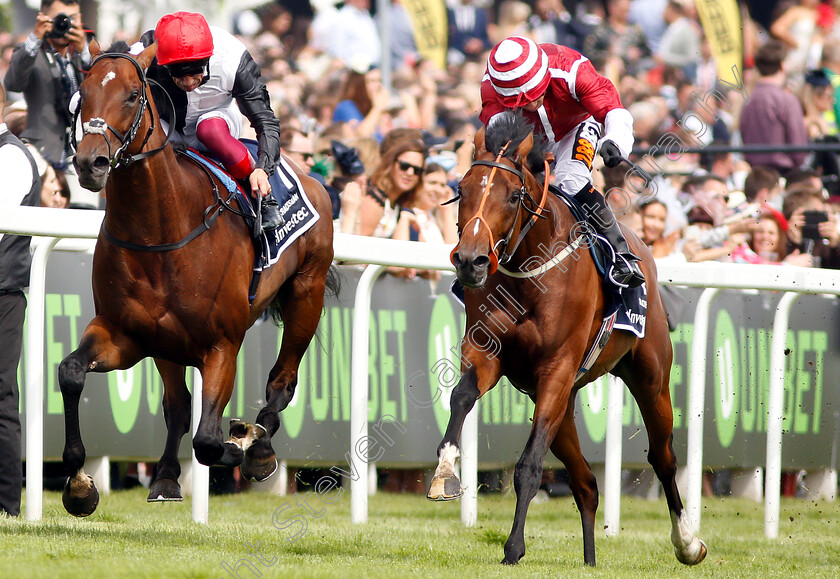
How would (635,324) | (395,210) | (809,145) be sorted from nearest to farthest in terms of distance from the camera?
(635,324)
(395,210)
(809,145)

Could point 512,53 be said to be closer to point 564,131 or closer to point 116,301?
point 564,131

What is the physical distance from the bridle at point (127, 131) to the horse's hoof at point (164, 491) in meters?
1.45

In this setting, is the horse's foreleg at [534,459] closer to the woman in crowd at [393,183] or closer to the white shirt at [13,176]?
the white shirt at [13,176]

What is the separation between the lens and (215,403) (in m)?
5.29

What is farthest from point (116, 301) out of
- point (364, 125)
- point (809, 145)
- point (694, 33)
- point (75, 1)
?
point (694, 33)

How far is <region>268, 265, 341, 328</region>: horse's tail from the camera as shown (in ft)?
21.2

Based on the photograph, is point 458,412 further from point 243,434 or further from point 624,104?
point 624,104

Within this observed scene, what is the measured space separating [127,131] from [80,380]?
1.04 metres

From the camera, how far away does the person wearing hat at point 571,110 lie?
5711 millimetres

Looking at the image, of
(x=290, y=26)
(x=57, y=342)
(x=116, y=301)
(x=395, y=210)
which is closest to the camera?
(x=116, y=301)

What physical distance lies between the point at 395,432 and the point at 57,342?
2.08m

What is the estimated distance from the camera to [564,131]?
6.30 m

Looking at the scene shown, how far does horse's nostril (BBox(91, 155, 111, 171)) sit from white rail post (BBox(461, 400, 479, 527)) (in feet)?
9.63

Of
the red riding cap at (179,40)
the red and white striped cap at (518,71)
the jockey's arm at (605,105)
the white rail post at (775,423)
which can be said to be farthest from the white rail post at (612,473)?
the red riding cap at (179,40)
